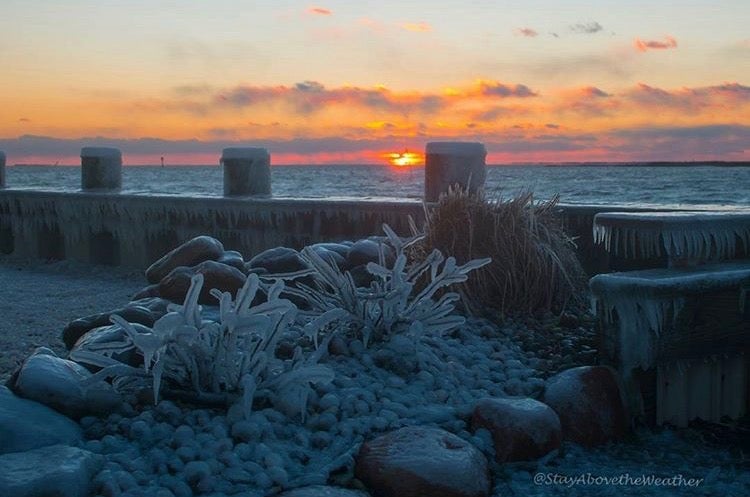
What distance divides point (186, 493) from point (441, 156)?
6524mm

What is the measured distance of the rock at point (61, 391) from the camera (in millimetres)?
3525

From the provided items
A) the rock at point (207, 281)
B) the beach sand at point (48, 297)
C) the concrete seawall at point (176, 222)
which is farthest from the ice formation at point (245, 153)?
the rock at point (207, 281)

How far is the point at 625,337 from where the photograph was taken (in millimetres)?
4473

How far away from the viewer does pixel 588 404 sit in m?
4.20

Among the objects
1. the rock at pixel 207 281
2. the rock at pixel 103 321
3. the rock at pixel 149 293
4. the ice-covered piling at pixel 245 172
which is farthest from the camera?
the ice-covered piling at pixel 245 172

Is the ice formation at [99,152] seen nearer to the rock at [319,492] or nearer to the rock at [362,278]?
the rock at [362,278]

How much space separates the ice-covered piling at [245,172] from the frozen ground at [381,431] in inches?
254

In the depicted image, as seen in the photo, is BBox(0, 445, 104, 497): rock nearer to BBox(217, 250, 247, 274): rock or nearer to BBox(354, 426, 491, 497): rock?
BBox(354, 426, 491, 497): rock

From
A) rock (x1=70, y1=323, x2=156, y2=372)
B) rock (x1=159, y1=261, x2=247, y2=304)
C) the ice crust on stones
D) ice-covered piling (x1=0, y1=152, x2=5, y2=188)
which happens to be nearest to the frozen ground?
rock (x1=70, y1=323, x2=156, y2=372)

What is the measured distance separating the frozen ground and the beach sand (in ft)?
3.15

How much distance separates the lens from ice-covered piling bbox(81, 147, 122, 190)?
45.5 feet

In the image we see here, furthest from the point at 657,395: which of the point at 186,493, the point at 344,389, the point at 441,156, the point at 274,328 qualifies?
the point at 441,156

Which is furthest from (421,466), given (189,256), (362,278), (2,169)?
(2,169)

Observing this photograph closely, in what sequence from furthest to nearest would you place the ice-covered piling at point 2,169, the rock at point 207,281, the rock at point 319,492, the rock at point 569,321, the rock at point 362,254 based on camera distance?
the ice-covered piling at point 2,169, the rock at point 362,254, the rock at point 207,281, the rock at point 569,321, the rock at point 319,492
